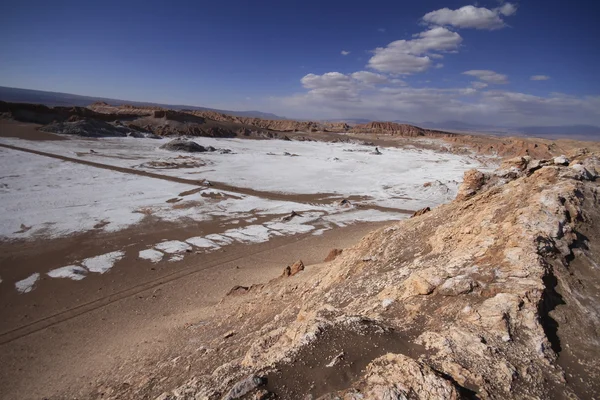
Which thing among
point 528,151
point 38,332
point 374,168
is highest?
point 528,151

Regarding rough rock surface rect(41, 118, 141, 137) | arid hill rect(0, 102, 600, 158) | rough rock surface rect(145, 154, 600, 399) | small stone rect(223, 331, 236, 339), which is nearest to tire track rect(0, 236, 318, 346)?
rough rock surface rect(145, 154, 600, 399)

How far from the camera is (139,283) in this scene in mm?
12648

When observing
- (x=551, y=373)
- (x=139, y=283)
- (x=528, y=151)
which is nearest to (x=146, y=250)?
(x=139, y=283)

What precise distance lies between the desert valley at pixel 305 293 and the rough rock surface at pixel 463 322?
0.02m

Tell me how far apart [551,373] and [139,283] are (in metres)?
12.8

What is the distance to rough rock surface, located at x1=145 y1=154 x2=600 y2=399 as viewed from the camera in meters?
3.48

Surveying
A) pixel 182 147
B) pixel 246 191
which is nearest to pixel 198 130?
pixel 182 147

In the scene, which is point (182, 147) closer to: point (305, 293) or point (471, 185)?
point (305, 293)

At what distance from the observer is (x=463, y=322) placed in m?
4.31

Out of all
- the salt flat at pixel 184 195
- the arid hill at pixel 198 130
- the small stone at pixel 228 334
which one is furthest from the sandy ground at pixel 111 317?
the arid hill at pixel 198 130

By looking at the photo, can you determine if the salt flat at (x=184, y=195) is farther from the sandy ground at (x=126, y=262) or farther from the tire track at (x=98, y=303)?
the tire track at (x=98, y=303)

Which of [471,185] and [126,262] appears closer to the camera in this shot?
[471,185]

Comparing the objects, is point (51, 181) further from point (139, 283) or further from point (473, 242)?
point (473, 242)

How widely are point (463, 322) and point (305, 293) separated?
4.40 metres
